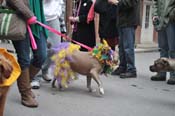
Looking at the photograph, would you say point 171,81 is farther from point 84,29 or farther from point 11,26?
point 11,26

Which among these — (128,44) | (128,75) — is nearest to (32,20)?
(128,44)

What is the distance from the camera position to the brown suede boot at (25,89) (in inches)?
196

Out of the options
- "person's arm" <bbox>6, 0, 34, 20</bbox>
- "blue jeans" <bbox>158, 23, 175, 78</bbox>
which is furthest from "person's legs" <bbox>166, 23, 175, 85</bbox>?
"person's arm" <bbox>6, 0, 34, 20</bbox>

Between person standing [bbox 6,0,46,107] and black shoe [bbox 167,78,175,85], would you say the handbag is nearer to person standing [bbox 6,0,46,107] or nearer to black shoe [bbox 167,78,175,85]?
person standing [bbox 6,0,46,107]

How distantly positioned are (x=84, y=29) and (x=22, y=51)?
3.01m

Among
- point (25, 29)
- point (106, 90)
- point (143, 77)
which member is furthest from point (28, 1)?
point (143, 77)

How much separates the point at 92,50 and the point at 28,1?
1515 millimetres

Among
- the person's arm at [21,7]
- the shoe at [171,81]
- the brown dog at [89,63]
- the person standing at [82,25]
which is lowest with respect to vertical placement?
the shoe at [171,81]

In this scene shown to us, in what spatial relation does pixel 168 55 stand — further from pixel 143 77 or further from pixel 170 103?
pixel 170 103

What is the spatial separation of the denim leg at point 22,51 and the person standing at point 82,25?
268cm

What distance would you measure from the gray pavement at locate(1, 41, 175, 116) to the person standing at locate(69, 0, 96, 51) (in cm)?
98

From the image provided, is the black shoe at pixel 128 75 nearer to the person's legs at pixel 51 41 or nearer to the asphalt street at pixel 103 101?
the asphalt street at pixel 103 101

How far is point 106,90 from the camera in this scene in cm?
670

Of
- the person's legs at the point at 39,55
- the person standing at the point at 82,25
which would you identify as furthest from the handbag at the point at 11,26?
the person standing at the point at 82,25
